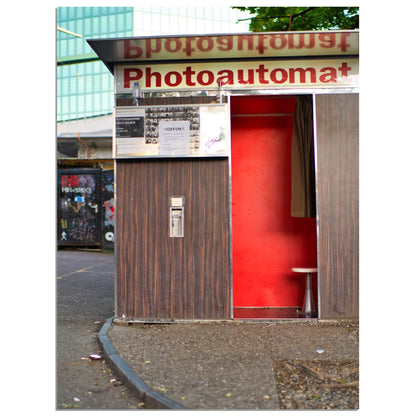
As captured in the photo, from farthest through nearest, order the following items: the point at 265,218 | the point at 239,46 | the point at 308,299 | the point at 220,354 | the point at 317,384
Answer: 1. the point at 265,218
2. the point at 308,299
3. the point at 239,46
4. the point at 220,354
5. the point at 317,384

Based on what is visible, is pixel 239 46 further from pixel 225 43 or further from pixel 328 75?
pixel 328 75

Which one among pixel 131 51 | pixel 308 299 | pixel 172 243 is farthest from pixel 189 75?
pixel 308 299

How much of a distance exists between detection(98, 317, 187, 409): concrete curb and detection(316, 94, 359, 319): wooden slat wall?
2.73 meters

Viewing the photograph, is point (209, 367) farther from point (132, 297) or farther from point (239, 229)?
point (239, 229)

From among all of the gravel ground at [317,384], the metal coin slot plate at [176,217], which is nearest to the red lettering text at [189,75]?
the metal coin slot plate at [176,217]

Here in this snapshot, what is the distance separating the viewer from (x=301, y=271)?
6891mm

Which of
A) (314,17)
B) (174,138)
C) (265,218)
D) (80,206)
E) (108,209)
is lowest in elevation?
(265,218)

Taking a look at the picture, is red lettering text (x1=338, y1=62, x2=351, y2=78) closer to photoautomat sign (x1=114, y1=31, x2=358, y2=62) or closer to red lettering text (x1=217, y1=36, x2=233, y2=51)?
photoautomat sign (x1=114, y1=31, x2=358, y2=62)

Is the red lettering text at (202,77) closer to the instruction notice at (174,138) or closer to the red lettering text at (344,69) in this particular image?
the instruction notice at (174,138)

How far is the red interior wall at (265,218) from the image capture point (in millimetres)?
7613

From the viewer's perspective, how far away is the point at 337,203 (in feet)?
21.1

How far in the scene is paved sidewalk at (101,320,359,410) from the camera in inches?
155

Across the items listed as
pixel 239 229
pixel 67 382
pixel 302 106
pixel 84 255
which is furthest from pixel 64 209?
pixel 67 382

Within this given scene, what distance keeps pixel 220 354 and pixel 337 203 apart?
2578 mm
